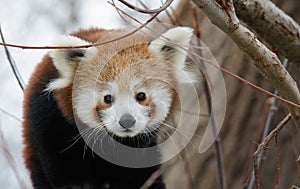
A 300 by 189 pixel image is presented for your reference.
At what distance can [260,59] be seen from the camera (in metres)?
2.31

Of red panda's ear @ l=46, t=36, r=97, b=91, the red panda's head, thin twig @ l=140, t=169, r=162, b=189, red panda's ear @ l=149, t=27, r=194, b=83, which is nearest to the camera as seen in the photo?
thin twig @ l=140, t=169, r=162, b=189

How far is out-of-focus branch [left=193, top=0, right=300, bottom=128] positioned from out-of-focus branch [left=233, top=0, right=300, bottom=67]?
0.55 m

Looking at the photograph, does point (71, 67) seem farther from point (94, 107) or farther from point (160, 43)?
point (160, 43)

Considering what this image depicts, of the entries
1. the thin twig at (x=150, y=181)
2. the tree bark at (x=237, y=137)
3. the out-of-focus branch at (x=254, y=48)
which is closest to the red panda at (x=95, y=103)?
the thin twig at (x=150, y=181)

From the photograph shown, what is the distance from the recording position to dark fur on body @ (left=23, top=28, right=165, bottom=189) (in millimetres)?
2908

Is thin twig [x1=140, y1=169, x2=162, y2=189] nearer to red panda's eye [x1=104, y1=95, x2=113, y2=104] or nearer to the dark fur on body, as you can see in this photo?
the dark fur on body

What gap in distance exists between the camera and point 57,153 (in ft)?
9.49

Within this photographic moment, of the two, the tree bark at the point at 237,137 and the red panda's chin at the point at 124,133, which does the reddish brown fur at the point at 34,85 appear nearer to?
the red panda's chin at the point at 124,133

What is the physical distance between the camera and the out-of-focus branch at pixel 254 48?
7.29ft

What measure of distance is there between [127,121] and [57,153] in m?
0.44

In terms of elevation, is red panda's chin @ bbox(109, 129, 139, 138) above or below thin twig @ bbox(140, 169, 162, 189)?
above

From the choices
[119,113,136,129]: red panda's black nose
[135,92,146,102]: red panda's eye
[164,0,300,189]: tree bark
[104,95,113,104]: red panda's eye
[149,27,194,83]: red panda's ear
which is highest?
[149,27,194,83]: red panda's ear

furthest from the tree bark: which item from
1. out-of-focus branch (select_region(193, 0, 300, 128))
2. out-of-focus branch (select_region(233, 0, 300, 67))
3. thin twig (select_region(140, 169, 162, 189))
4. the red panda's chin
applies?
out-of-focus branch (select_region(193, 0, 300, 128))

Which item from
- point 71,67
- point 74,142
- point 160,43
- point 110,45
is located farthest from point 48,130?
point 160,43
